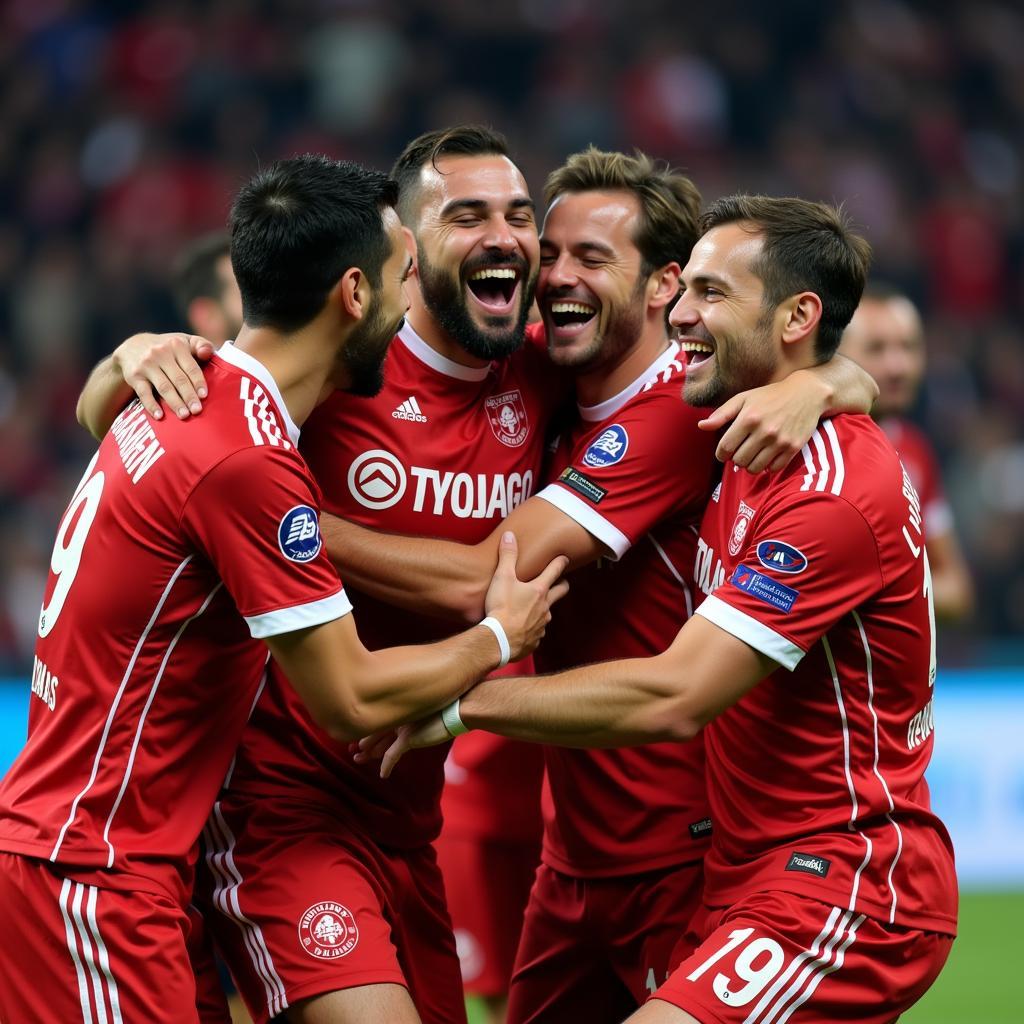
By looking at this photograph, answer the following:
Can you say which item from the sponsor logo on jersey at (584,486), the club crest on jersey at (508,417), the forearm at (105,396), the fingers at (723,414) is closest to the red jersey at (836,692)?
the fingers at (723,414)

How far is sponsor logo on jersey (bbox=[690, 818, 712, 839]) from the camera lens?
454 centimetres

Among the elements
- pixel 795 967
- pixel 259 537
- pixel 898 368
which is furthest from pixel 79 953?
pixel 898 368

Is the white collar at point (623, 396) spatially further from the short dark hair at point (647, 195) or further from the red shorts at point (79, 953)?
the red shorts at point (79, 953)

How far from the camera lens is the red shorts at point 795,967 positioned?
3.80m

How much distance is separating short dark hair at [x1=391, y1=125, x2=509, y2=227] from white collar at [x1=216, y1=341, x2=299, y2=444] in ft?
3.34

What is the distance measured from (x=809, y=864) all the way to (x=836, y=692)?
0.42 metres

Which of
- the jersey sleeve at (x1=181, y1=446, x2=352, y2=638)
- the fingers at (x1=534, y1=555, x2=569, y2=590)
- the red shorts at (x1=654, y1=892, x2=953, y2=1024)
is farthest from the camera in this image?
the fingers at (x1=534, y1=555, x2=569, y2=590)

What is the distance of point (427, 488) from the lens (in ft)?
14.6

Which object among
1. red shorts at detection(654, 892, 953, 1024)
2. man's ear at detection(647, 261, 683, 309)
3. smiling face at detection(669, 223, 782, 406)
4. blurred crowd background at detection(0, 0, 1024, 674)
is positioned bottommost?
red shorts at detection(654, 892, 953, 1024)

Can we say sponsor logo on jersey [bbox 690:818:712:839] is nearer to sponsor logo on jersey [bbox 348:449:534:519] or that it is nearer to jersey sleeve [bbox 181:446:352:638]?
sponsor logo on jersey [bbox 348:449:534:519]

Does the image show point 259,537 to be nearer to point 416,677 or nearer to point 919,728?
point 416,677

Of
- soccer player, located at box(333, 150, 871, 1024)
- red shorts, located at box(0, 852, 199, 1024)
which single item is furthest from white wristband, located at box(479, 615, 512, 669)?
red shorts, located at box(0, 852, 199, 1024)

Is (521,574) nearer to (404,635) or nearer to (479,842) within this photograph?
(404,635)

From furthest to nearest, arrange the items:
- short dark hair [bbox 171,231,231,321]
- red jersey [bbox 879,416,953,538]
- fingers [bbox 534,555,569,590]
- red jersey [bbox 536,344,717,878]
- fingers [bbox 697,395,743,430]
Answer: red jersey [bbox 879,416,953,538] < short dark hair [bbox 171,231,231,321] < red jersey [bbox 536,344,717,878] < fingers [bbox 534,555,569,590] < fingers [bbox 697,395,743,430]
